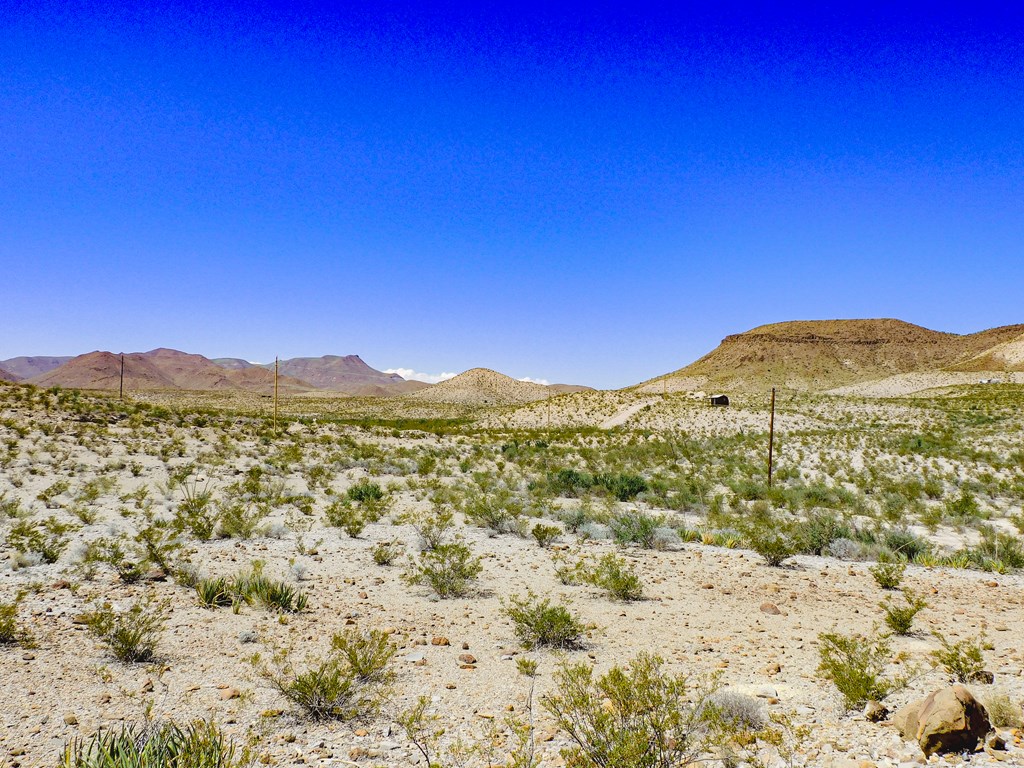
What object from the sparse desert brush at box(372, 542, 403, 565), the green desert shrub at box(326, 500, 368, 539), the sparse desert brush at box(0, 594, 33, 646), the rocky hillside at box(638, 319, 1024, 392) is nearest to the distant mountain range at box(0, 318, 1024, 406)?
the rocky hillside at box(638, 319, 1024, 392)

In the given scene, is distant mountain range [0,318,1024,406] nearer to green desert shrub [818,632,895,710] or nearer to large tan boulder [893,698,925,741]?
green desert shrub [818,632,895,710]

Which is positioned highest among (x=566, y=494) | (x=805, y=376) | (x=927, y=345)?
(x=927, y=345)

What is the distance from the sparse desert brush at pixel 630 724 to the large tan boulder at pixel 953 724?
4.62ft

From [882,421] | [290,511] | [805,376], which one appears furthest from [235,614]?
[805,376]

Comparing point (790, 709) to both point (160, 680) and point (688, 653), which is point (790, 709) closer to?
point (688, 653)

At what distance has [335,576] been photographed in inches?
334

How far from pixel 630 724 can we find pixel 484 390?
14093 centimetres

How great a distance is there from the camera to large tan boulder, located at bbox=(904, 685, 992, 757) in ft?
13.0

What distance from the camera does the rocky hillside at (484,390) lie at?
137 m

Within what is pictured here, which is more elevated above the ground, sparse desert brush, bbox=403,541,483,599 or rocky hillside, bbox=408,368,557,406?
rocky hillside, bbox=408,368,557,406

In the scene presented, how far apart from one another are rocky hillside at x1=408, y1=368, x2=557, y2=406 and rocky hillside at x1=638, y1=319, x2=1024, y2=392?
Result: 112 ft

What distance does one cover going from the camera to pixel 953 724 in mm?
3979

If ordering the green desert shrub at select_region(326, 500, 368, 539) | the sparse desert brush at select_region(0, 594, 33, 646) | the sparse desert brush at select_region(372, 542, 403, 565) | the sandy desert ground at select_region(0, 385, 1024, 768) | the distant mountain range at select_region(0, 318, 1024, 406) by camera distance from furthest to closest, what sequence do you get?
1. the distant mountain range at select_region(0, 318, 1024, 406)
2. the green desert shrub at select_region(326, 500, 368, 539)
3. the sparse desert brush at select_region(372, 542, 403, 565)
4. the sparse desert brush at select_region(0, 594, 33, 646)
5. the sandy desert ground at select_region(0, 385, 1024, 768)

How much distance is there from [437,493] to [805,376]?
120875 mm
